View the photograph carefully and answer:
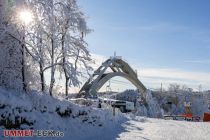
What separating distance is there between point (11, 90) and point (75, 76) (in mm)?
5342

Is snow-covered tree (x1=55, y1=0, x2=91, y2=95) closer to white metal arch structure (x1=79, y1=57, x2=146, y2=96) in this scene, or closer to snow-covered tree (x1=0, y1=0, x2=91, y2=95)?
snow-covered tree (x1=0, y1=0, x2=91, y2=95)

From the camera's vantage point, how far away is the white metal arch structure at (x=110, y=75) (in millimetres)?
55000

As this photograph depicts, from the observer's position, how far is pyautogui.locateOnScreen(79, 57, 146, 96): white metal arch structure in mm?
55000

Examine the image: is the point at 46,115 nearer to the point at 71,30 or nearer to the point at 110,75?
the point at 71,30

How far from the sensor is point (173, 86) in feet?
432

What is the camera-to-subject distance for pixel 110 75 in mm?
59438

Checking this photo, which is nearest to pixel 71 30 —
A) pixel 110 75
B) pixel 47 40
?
pixel 47 40

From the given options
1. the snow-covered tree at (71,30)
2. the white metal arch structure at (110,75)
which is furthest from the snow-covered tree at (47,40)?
the white metal arch structure at (110,75)

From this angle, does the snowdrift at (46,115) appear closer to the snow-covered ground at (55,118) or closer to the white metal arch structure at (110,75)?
the snow-covered ground at (55,118)

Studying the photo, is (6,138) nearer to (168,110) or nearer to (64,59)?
(64,59)

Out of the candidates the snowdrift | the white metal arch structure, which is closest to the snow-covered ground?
the snowdrift

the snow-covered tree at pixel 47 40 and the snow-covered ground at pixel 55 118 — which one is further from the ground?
the snow-covered tree at pixel 47 40

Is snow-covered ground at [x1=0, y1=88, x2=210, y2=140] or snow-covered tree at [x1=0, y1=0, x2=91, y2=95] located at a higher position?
snow-covered tree at [x1=0, y1=0, x2=91, y2=95]

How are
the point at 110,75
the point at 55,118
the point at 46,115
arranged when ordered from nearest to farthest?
the point at 46,115 → the point at 55,118 → the point at 110,75
